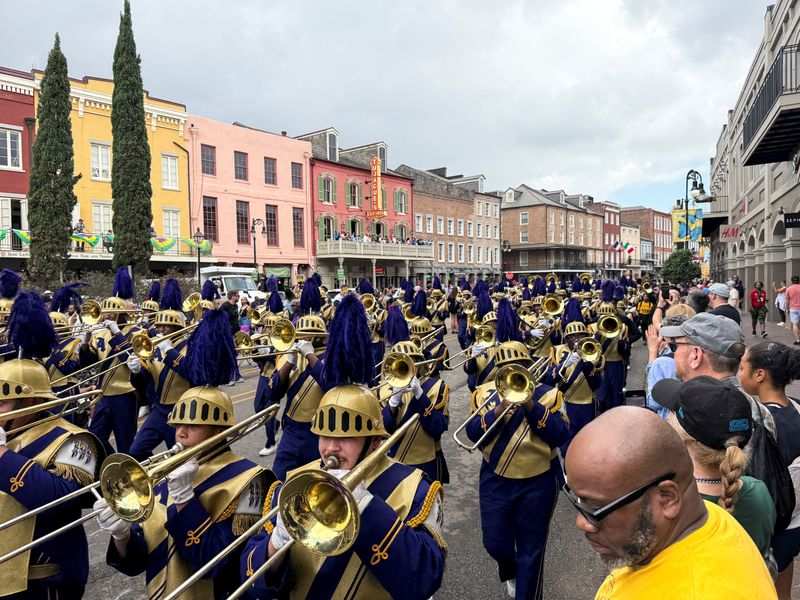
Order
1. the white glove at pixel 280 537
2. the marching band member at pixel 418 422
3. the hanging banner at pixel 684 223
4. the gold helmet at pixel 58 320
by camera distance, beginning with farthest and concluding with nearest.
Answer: the hanging banner at pixel 684 223 → the gold helmet at pixel 58 320 → the marching band member at pixel 418 422 → the white glove at pixel 280 537

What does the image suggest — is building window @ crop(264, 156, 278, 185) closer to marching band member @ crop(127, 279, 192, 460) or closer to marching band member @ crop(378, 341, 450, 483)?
marching band member @ crop(127, 279, 192, 460)

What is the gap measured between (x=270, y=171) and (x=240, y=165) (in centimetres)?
221

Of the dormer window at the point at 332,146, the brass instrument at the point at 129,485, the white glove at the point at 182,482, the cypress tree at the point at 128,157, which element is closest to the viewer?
the brass instrument at the point at 129,485

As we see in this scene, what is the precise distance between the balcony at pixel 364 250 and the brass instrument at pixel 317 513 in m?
34.2

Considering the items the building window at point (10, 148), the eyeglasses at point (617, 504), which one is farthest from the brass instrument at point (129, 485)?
the building window at point (10, 148)

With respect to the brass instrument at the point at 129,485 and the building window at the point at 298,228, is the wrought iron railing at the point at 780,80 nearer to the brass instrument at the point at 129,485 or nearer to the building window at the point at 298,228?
the brass instrument at the point at 129,485

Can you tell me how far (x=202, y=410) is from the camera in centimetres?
298

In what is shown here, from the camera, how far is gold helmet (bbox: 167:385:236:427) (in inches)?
116

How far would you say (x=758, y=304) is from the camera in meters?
15.4

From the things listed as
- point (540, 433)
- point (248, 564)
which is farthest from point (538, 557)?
point (248, 564)

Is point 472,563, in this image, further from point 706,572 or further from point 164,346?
point 164,346

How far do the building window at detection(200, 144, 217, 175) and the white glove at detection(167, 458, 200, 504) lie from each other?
31668 millimetres

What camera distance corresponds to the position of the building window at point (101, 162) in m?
27.2

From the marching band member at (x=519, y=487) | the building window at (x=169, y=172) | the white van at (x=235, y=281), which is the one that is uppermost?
the building window at (x=169, y=172)
